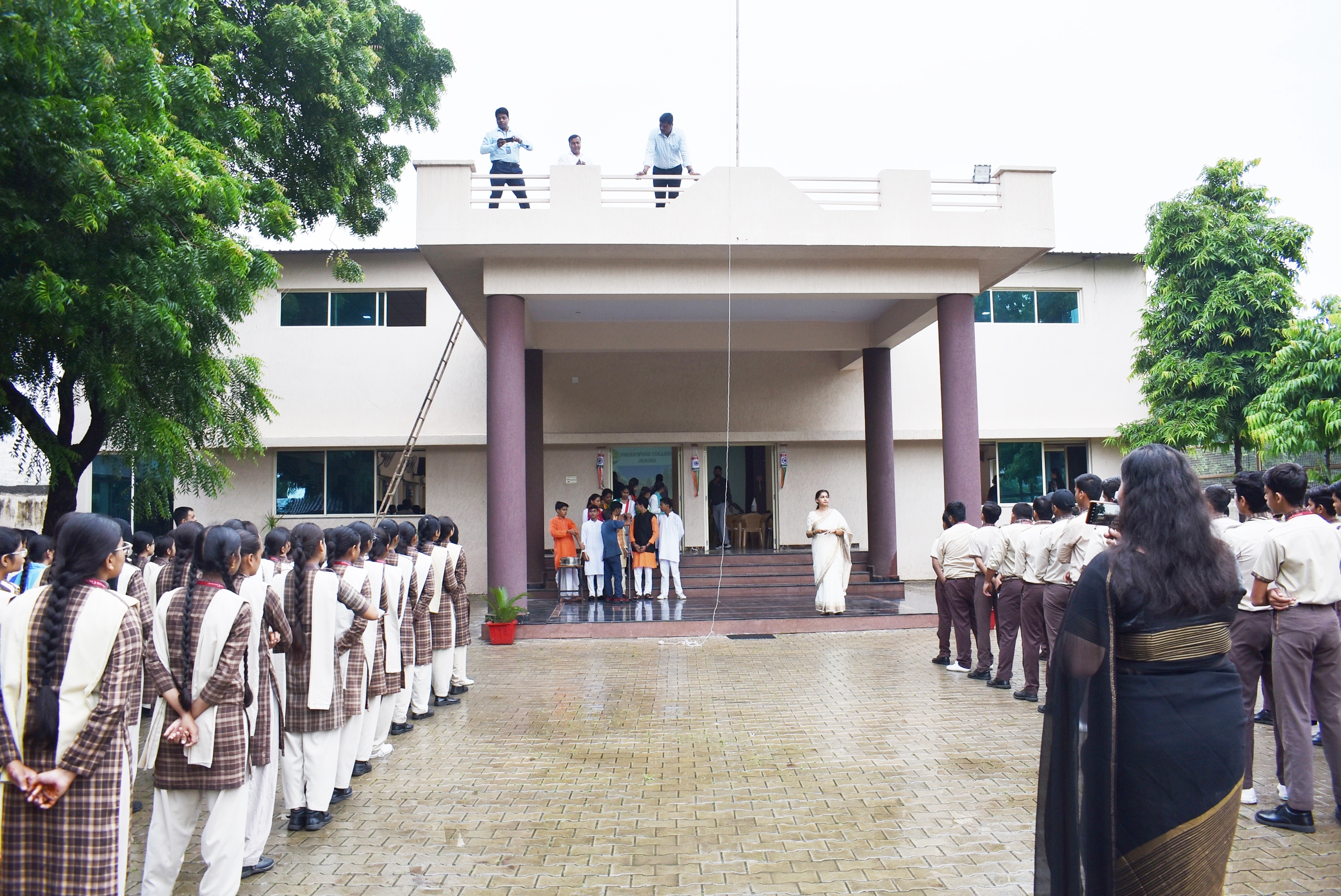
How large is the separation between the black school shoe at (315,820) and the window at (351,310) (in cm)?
1291

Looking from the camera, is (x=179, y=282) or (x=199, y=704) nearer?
(x=199, y=704)

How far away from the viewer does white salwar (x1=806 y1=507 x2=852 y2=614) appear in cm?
1124

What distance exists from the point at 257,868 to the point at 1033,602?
6.05 metres

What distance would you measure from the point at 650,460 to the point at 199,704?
45.1ft

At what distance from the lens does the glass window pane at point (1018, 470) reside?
17.0 metres

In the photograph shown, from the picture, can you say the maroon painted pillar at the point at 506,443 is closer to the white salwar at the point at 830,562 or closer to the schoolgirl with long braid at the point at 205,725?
the white salwar at the point at 830,562

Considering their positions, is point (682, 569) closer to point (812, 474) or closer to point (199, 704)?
point (812, 474)

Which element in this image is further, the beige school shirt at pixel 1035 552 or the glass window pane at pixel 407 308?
the glass window pane at pixel 407 308

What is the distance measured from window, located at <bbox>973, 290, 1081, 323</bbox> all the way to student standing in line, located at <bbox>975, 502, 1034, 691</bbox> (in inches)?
390

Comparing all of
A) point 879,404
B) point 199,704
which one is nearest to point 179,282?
point 199,704

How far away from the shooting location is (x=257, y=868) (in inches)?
155

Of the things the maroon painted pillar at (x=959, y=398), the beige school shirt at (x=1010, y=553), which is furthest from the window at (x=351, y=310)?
the beige school shirt at (x=1010, y=553)

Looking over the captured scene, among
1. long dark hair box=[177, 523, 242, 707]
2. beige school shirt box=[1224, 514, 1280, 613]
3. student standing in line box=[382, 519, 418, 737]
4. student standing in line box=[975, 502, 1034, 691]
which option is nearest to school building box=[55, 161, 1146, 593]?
student standing in line box=[975, 502, 1034, 691]

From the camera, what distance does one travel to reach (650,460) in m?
17.1
